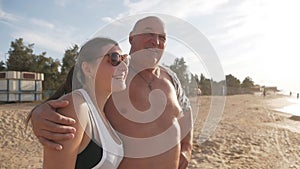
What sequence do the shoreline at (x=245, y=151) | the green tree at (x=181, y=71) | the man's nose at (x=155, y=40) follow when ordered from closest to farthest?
1. the man's nose at (x=155, y=40)
2. the green tree at (x=181, y=71)
3. the shoreline at (x=245, y=151)

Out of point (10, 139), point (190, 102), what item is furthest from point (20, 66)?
point (190, 102)

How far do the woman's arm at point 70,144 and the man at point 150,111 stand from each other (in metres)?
0.68

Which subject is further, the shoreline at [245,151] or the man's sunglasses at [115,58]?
the shoreline at [245,151]

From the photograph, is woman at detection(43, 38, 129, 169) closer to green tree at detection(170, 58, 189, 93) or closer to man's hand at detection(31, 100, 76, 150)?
man's hand at detection(31, 100, 76, 150)

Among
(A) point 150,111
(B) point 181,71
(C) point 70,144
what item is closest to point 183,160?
(A) point 150,111

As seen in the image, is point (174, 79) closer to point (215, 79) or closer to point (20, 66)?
point (215, 79)

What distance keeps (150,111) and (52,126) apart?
1.01 meters

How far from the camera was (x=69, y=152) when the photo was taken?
1.04m

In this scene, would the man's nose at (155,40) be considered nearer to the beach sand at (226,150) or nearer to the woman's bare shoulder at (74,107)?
the woman's bare shoulder at (74,107)

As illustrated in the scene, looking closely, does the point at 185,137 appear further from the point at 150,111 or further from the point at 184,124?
the point at 150,111

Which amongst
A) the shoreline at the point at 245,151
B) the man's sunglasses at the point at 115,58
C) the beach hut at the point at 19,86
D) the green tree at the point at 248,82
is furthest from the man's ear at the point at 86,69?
the green tree at the point at 248,82

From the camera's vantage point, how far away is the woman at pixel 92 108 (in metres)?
1.05

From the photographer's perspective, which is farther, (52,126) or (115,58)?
(115,58)

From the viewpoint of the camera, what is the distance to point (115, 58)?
1.40 metres
